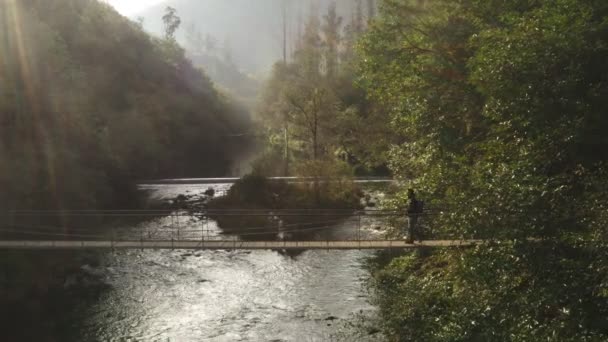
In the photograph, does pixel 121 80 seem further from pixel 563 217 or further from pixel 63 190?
pixel 563 217

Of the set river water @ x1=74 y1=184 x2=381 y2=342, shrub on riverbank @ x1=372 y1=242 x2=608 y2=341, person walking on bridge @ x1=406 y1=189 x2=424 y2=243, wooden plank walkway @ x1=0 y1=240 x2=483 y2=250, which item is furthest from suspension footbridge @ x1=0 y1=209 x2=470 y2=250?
shrub on riverbank @ x1=372 y1=242 x2=608 y2=341

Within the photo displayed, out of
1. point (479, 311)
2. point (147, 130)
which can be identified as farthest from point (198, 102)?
point (479, 311)

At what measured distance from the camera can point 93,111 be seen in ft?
122

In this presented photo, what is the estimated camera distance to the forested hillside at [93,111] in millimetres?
Result: 25500

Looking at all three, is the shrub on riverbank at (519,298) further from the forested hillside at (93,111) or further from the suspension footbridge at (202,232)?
the forested hillside at (93,111)

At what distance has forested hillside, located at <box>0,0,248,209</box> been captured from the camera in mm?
25500

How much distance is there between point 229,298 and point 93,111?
86.4 ft

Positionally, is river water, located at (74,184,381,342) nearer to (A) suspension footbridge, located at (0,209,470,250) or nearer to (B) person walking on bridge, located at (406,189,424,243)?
(A) suspension footbridge, located at (0,209,470,250)

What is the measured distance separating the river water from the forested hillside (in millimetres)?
7998

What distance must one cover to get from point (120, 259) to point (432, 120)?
15447mm

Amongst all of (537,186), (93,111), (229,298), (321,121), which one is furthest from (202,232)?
(93,111)

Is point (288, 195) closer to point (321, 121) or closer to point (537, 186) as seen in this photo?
point (321, 121)

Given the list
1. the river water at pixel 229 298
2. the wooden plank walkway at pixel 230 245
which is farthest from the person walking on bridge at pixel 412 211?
the river water at pixel 229 298

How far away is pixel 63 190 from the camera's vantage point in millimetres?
25922
